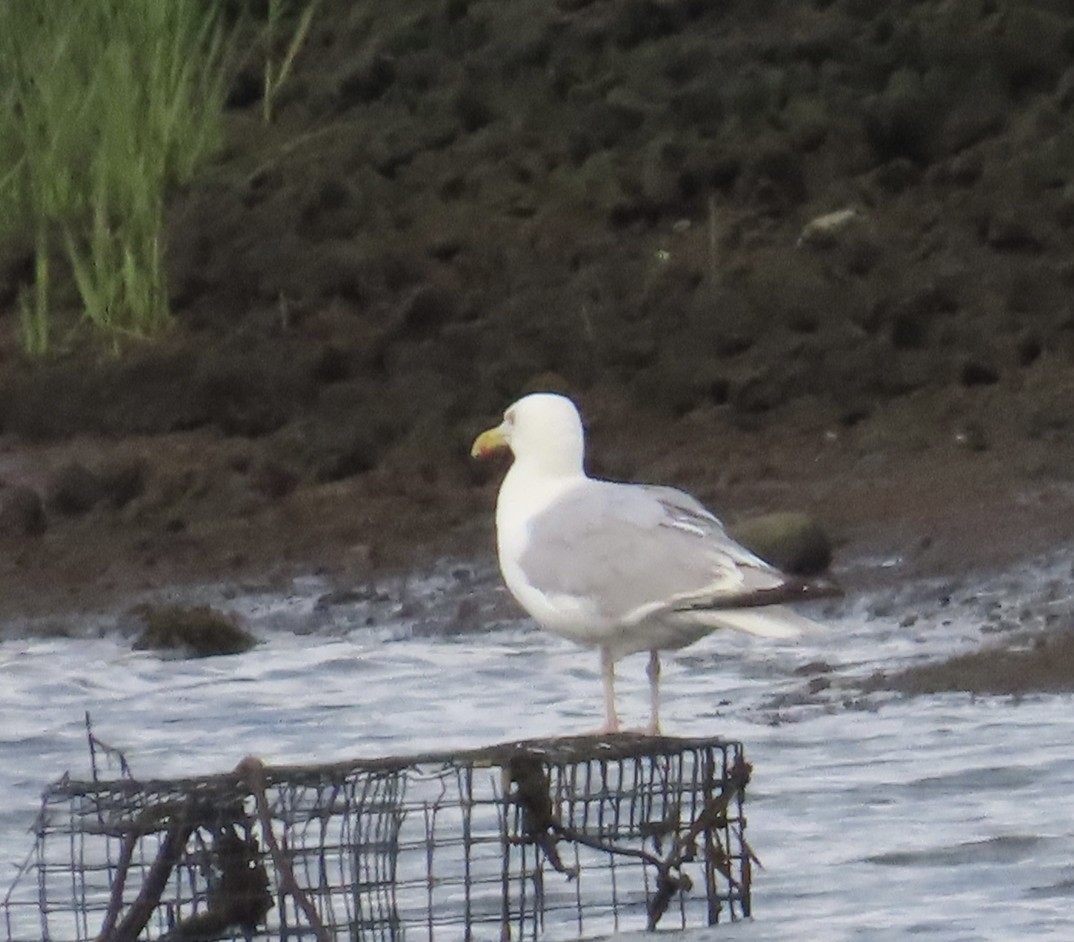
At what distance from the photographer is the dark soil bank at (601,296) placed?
42.1 feet

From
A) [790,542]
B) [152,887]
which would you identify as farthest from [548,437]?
[790,542]

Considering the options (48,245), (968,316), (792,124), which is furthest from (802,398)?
(48,245)

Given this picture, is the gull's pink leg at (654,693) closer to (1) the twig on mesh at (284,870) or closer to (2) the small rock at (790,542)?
Answer: (1) the twig on mesh at (284,870)

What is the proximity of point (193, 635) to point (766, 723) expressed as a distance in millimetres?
2384

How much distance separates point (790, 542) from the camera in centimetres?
1148

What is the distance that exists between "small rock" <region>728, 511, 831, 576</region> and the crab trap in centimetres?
317

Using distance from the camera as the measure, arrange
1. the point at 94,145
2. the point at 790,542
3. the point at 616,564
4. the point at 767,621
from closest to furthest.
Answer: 1. the point at 767,621
2. the point at 616,564
3. the point at 790,542
4. the point at 94,145

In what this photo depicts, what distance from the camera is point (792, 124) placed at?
50.7 feet

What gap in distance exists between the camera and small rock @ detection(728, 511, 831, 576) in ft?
37.4

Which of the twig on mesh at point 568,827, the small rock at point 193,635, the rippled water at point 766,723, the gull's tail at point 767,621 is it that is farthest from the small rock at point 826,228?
the twig on mesh at point 568,827

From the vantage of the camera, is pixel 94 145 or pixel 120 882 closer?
pixel 120 882

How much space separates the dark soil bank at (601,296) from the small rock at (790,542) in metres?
0.42

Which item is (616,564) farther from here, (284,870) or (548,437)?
(284,870)

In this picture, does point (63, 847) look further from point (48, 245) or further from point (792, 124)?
point (792, 124)
